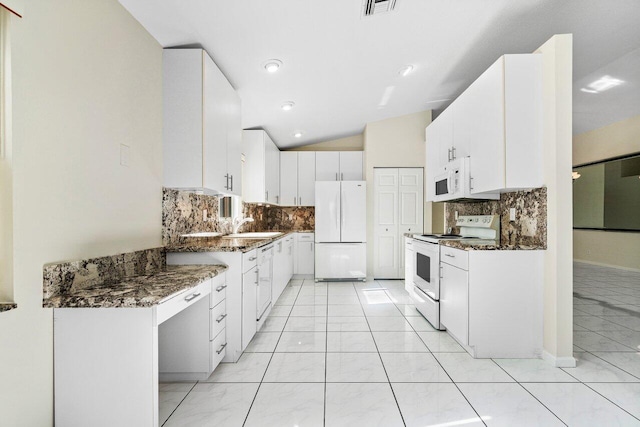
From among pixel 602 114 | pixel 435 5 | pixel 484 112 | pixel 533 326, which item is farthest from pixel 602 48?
pixel 533 326

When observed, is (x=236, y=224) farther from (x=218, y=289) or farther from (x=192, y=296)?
(x=192, y=296)

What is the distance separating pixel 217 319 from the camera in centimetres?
214

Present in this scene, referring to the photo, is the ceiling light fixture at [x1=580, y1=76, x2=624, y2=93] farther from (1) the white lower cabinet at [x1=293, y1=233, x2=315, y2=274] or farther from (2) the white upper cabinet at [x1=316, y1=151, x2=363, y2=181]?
(1) the white lower cabinet at [x1=293, y1=233, x2=315, y2=274]

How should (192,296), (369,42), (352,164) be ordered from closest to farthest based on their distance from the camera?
1. (192,296)
2. (369,42)
3. (352,164)

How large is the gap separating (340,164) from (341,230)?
4.46ft

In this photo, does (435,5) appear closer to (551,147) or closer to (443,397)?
(551,147)

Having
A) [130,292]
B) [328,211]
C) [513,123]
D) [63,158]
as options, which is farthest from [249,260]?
[328,211]

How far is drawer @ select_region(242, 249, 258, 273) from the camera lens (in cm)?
245

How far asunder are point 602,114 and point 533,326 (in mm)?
5415

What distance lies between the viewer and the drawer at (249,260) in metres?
2.45

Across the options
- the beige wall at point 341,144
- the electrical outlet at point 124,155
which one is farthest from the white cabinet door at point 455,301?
the beige wall at point 341,144

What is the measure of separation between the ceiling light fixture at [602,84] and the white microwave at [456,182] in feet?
10.2

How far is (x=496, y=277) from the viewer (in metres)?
2.39

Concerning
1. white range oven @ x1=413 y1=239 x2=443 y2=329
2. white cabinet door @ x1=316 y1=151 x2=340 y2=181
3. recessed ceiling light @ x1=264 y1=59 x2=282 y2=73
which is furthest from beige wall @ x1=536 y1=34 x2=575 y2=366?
white cabinet door @ x1=316 y1=151 x2=340 y2=181
